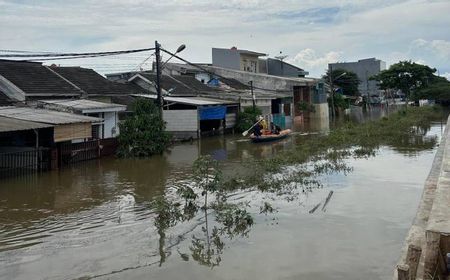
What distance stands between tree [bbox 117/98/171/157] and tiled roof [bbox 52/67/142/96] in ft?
14.5

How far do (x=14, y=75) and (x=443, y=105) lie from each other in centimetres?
6230

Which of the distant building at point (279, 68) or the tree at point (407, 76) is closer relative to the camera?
the tree at point (407, 76)

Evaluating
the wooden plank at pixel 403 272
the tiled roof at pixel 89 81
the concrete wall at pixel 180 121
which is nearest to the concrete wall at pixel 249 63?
the concrete wall at pixel 180 121

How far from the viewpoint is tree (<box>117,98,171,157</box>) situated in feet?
76.0

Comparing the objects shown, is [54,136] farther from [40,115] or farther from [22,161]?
[40,115]

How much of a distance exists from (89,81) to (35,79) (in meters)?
3.92

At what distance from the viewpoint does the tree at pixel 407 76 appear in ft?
203

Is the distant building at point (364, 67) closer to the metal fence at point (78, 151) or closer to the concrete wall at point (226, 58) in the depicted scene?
the concrete wall at point (226, 58)

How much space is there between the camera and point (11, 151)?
750 inches

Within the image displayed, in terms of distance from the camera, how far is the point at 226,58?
184ft

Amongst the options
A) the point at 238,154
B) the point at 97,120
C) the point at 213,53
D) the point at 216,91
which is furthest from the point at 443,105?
the point at 97,120

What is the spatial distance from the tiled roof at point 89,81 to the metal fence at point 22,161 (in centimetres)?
872

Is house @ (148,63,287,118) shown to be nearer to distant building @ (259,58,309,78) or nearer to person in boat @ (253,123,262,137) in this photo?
person in boat @ (253,123,262,137)

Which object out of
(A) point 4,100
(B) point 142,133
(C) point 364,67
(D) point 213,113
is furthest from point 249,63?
(C) point 364,67
